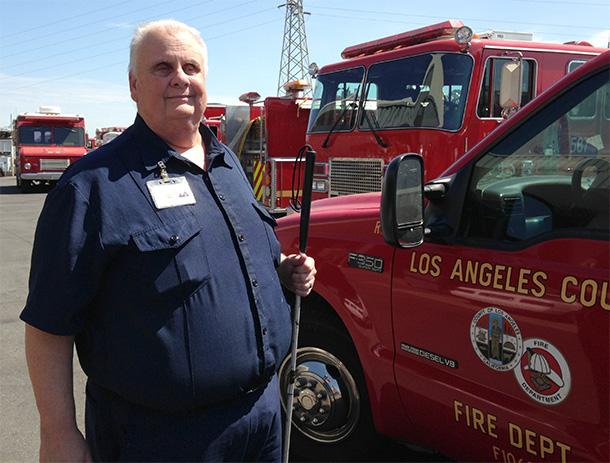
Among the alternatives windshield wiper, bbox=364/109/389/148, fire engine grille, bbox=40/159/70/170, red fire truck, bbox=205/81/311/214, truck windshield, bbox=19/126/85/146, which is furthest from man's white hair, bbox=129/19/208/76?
truck windshield, bbox=19/126/85/146

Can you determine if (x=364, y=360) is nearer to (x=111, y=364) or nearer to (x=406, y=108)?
(x=111, y=364)

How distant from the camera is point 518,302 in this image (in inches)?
73.5

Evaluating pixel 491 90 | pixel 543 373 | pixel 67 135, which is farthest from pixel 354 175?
pixel 67 135

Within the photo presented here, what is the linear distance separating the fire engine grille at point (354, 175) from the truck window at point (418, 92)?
43 cm

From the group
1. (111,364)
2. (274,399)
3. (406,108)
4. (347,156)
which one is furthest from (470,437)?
(347,156)

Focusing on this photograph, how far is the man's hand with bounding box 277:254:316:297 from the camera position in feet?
6.58

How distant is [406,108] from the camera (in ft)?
20.2

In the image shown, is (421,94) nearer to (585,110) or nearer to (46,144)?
(585,110)

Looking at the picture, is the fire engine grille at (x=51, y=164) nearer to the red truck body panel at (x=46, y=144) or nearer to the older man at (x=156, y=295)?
the red truck body panel at (x=46, y=144)

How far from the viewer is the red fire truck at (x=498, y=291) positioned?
5.71 ft

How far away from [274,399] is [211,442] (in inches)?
11.0

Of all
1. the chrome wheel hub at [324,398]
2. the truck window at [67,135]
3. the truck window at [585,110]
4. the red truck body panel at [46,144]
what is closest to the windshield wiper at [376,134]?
the chrome wheel hub at [324,398]

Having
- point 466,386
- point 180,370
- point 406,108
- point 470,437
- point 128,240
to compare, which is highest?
point 406,108

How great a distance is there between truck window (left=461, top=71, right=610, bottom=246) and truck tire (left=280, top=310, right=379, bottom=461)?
0.94 m
